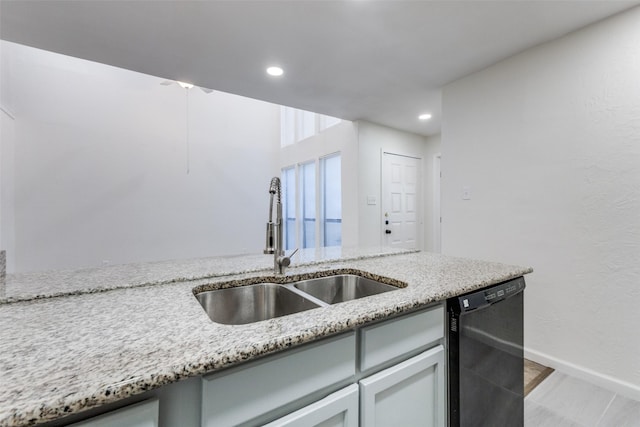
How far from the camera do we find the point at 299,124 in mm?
5613

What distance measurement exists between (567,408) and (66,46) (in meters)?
4.23

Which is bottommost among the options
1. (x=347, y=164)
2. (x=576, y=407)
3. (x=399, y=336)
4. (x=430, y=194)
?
(x=576, y=407)

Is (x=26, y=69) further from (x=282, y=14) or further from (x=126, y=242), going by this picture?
(x=282, y=14)

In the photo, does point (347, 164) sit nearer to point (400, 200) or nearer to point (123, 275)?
point (400, 200)

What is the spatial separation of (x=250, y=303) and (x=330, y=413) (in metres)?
0.61

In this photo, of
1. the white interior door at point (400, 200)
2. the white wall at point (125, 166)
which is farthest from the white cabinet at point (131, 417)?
the white wall at point (125, 166)

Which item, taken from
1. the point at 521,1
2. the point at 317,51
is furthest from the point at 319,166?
the point at 521,1

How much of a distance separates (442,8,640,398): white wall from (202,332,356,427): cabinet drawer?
80.8 inches

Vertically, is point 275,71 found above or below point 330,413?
above

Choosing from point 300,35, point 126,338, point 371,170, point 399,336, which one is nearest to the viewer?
point 126,338

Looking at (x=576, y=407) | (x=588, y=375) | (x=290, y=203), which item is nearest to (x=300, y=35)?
(x=576, y=407)

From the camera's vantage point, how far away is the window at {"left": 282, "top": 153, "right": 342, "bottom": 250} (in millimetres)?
4910

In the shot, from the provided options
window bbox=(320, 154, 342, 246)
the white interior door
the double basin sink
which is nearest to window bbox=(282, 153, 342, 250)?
window bbox=(320, 154, 342, 246)

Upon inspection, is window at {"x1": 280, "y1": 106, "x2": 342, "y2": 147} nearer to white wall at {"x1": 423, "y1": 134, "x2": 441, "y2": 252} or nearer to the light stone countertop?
white wall at {"x1": 423, "y1": 134, "x2": 441, "y2": 252}
